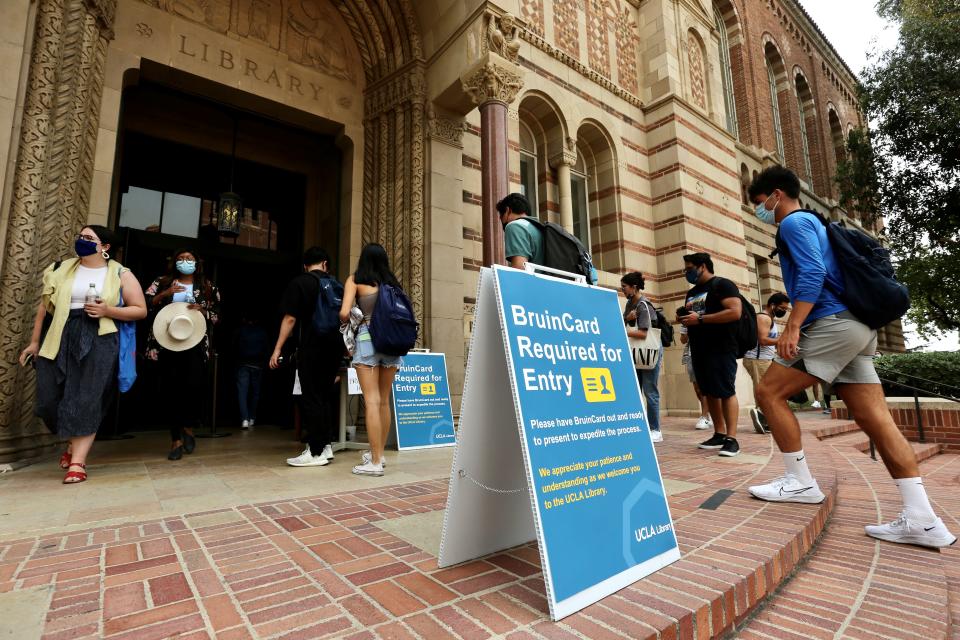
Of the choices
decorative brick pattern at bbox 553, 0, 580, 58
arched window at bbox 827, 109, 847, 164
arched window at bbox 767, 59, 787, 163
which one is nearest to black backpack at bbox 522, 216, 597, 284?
decorative brick pattern at bbox 553, 0, 580, 58

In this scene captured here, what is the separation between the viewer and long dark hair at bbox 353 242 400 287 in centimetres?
414

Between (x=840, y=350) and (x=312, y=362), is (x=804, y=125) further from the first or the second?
(x=312, y=362)

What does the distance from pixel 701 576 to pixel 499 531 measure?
0.86 meters

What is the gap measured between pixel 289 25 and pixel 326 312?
5.54m

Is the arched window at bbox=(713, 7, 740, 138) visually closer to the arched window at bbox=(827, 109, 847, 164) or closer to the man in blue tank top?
the arched window at bbox=(827, 109, 847, 164)

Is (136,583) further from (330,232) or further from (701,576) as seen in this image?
(330,232)

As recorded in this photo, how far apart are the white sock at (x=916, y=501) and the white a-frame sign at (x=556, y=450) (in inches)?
60.3

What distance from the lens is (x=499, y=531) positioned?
2207mm

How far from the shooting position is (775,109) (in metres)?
19.7

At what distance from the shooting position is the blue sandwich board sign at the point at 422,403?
228 inches

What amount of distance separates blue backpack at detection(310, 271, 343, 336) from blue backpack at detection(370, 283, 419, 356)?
661 millimetres

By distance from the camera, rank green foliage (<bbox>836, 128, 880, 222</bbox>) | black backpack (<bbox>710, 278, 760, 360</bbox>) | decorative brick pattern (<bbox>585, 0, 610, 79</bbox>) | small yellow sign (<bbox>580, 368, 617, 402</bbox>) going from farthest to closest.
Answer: green foliage (<bbox>836, 128, 880, 222</bbox>) → decorative brick pattern (<bbox>585, 0, 610, 79</bbox>) → black backpack (<bbox>710, 278, 760, 360</bbox>) → small yellow sign (<bbox>580, 368, 617, 402</bbox>)

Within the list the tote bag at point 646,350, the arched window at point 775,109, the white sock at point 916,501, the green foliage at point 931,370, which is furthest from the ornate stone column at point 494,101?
the arched window at point 775,109

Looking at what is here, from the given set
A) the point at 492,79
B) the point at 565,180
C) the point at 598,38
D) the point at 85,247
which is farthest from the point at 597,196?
the point at 85,247
